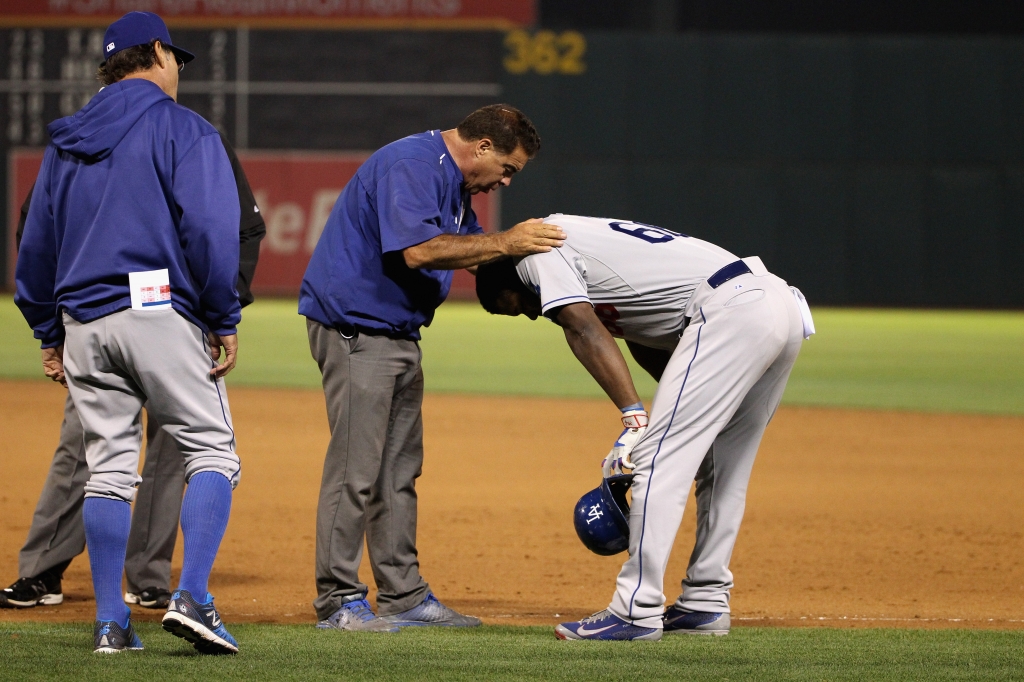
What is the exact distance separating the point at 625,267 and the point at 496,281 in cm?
39

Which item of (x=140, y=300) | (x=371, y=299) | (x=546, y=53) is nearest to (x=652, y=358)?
(x=371, y=299)

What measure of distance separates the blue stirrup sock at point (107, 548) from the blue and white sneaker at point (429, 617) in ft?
3.06

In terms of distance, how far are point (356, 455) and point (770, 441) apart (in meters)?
4.96

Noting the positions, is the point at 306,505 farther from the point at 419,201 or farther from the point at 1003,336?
the point at 1003,336

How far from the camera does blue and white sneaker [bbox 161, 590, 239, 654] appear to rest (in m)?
2.84

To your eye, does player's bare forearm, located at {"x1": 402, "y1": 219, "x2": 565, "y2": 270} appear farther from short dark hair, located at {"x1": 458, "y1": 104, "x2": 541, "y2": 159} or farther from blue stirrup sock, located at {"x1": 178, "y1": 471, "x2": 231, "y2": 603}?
blue stirrup sock, located at {"x1": 178, "y1": 471, "x2": 231, "y2": 603}

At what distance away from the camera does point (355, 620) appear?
356 centimetres

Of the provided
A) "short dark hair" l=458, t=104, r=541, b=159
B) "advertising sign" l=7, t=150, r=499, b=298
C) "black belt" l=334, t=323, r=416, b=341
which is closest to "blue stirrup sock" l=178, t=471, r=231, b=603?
"black belt" l=334, t=323, r=416, b=341

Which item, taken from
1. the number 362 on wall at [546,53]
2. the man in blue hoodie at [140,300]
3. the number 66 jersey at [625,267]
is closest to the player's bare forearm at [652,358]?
the number 66 jersey at [625,267]

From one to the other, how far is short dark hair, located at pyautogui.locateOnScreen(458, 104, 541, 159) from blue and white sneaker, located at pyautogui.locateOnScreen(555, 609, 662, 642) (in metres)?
1.32

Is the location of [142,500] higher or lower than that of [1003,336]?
higher

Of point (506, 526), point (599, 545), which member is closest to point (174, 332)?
point (599, 545)

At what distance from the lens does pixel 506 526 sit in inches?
226

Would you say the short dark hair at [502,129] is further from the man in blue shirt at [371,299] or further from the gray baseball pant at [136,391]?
the gray baseball pant at [136,391]
